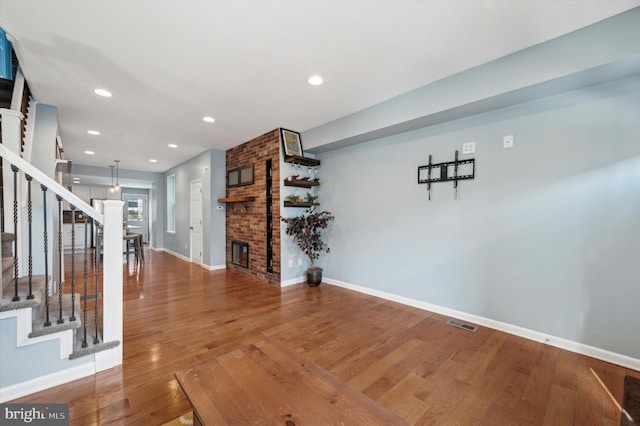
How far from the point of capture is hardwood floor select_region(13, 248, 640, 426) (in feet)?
5.47

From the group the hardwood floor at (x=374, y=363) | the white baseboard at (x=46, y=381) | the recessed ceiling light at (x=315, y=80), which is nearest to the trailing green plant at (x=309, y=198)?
the hardwood floor at (x=374, y=363)

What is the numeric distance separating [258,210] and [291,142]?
1401 millimetres

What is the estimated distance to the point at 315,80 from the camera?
2764 millimetres

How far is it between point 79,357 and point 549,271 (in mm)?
4098

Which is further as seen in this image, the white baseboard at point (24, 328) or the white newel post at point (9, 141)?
the white newel post at point (9, 141)

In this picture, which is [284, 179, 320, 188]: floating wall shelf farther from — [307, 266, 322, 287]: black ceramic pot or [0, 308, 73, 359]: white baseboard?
[0, 308, 73, 359]: white baseboard

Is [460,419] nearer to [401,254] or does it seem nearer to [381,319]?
[381,319]

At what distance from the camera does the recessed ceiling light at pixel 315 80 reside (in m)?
2.71

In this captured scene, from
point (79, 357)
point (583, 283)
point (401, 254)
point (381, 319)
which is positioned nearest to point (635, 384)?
point (583, 283)

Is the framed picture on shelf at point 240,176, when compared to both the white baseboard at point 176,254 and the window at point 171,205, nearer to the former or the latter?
the white baseboard at point 176,254

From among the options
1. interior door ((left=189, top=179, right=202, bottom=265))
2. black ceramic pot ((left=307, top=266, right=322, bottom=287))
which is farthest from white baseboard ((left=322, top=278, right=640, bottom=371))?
interior door ((left=189, top=179, right=202, bottom=265))

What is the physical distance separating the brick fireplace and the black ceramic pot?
0.53 m

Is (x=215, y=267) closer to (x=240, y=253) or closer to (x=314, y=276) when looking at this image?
(x=240, y=253)

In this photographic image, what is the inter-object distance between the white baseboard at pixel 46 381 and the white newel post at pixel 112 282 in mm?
75
